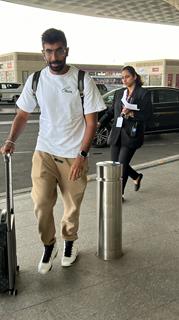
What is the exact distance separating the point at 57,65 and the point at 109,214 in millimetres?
1338

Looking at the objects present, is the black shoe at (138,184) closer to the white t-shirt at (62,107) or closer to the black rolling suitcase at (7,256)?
the white t-shirt at (62,107)

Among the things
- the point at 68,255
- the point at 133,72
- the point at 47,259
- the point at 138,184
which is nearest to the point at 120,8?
the point at 138,184

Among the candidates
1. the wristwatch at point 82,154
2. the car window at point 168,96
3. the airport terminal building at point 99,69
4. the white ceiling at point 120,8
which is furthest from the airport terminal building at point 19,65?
the wristwatch at point 82,154

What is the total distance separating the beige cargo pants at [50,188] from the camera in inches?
123

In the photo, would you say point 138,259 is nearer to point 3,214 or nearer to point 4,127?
point 3,214

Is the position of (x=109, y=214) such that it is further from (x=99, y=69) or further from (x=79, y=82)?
(x=99, y=69)

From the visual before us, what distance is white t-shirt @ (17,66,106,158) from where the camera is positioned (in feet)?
9.78

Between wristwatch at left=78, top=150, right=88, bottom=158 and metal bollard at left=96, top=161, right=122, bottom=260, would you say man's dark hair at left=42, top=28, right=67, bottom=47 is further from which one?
metal bollard at left=96, top=161, right=122, bottom=260

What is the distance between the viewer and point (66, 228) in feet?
10.8

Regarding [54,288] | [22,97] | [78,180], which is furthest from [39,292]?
[22,97]

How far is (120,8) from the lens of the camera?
139 ft

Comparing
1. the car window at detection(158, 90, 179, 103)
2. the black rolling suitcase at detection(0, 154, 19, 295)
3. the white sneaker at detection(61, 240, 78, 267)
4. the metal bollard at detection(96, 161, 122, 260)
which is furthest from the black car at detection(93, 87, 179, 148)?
the black rolling suitcase at detection(0, 154, 19, 295)

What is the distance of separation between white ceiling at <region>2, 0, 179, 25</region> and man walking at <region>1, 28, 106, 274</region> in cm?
3497

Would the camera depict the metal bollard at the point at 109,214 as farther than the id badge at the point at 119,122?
No
